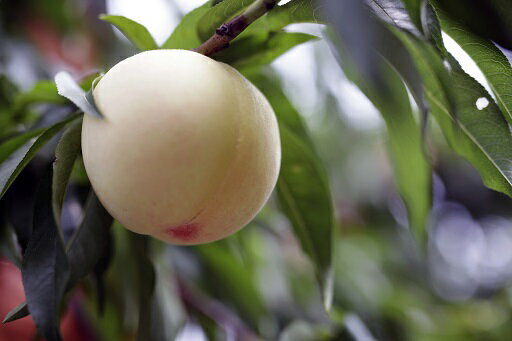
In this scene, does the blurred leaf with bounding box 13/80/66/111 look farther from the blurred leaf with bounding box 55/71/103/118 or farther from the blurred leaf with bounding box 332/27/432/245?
the blurred leaf with bounding box 332/27/432/245

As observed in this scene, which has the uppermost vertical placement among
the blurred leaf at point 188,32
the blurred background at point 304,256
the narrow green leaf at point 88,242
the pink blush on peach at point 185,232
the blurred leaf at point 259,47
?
the blurred leaf at point 188,32

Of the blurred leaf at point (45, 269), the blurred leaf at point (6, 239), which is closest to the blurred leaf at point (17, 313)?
the blurred leaf at point (45, 269)

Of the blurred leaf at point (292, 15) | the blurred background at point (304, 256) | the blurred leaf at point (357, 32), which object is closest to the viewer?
the blurred leaf at point (357, 32)

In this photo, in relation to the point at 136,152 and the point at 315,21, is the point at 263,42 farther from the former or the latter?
the point at 136,152

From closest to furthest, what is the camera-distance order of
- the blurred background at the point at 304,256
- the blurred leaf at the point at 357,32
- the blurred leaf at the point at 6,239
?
1. the blurred leaf at the point at 357,32
2. the blurred leaf at the point at 6,239
3. the blurred background at the point at 304,256

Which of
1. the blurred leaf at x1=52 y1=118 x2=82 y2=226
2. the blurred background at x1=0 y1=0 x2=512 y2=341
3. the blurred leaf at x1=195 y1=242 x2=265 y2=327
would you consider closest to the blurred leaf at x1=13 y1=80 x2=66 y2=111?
the blurred background at x1=0 y1=0 x2=512 y2=341

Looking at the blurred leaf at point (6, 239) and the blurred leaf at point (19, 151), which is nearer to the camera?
the blurred leaf at point (19, 151)

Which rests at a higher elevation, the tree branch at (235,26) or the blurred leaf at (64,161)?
the tree branch at (235,26)

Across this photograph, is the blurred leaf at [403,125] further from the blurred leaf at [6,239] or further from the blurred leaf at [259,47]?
the blurred leaf at [6,239]

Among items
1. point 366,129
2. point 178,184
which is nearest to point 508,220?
point 366,129
